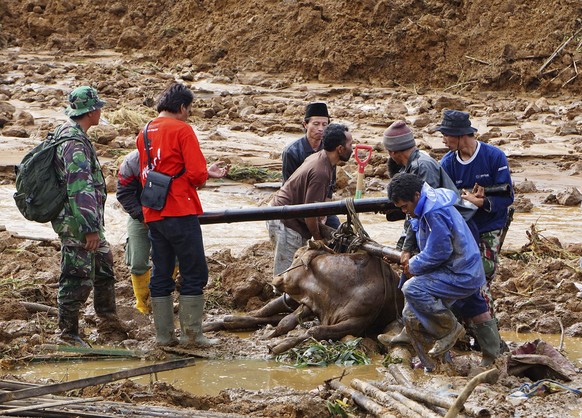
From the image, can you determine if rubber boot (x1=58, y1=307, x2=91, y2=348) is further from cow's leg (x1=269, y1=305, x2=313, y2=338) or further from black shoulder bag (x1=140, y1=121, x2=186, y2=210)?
cow's leg (x1=269, y1=305, x2=313, y2=338)

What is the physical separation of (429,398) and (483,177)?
6.81 ft

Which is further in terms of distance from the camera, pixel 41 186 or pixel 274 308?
pixel 274 308

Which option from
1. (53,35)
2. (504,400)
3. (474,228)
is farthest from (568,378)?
(53,35)

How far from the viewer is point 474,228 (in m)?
6.44

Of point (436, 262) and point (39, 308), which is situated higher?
point (436, 262)

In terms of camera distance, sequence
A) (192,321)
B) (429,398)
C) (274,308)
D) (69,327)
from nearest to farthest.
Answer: (429,398), (192,321), (69,327), (274,308)

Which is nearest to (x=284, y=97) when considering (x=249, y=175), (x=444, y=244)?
(x=249, y=175)

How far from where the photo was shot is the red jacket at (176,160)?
6641 mm

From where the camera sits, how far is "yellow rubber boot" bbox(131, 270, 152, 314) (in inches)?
310

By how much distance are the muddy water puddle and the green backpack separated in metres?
1.00

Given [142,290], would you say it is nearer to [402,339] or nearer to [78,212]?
[78,212]

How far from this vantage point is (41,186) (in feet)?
22.4

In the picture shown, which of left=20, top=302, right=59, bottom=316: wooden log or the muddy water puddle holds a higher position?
left=20, top=302, right=59, bottom=316: wooden log

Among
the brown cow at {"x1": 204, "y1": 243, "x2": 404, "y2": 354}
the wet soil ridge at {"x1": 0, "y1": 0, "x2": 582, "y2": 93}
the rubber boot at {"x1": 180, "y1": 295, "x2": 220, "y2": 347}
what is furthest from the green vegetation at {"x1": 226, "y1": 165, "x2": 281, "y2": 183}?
the wet soil ridge at {"x1": 0, "y1": 0, "x2": 582, "y2": 93}
